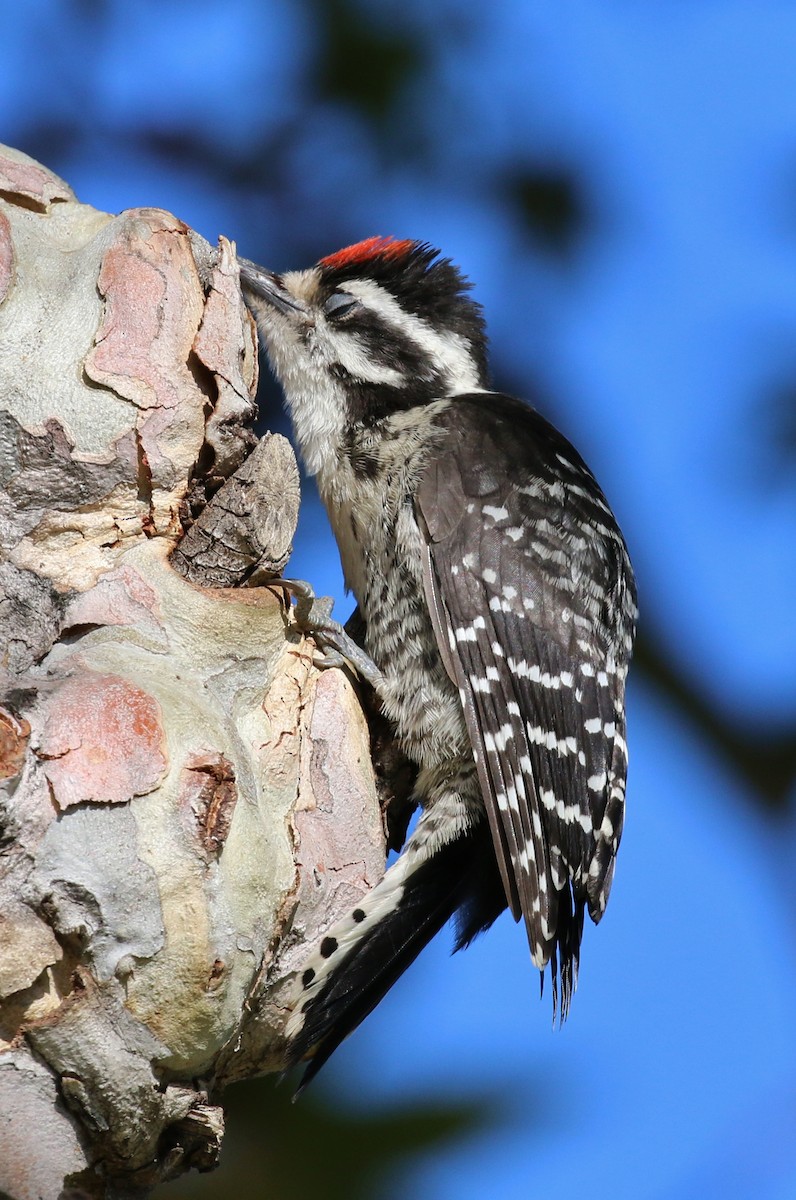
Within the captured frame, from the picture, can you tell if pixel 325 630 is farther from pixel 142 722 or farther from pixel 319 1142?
pixel 319 1142

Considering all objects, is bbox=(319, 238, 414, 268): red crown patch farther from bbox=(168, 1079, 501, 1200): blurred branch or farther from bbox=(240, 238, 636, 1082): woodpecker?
bbox=(168, 1079, 501, 1200): blurred branch

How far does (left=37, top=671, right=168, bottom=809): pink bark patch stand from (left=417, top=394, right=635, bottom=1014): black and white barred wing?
2.95ft

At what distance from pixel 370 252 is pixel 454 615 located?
1.11 metres

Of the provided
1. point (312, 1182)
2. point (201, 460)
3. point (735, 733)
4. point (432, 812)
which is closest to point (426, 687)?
point (432, 812)

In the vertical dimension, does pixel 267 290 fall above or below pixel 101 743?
above

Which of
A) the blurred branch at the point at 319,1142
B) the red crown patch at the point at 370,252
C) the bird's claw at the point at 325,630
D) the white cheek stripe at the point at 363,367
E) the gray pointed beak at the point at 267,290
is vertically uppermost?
the red crown patch at the point at 370,252

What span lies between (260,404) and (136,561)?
4.78 ft

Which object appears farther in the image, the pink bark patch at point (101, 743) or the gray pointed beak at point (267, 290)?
the gray pointed beak at point (267, 290)

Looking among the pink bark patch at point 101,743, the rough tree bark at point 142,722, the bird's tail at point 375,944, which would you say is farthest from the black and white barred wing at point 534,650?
the pink bark patch at point 101,743

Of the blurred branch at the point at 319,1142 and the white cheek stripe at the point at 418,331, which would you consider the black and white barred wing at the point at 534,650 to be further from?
the blurred branch at the point at 319,1142

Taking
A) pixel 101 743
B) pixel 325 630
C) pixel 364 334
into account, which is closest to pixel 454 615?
pixel 325 630

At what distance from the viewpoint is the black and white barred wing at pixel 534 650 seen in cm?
295

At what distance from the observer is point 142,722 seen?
220 centimetres

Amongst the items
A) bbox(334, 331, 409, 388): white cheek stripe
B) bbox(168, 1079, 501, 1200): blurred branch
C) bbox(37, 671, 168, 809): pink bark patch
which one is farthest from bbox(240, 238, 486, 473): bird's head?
bbox(168, 1079, 501, 1200): blurred branch
